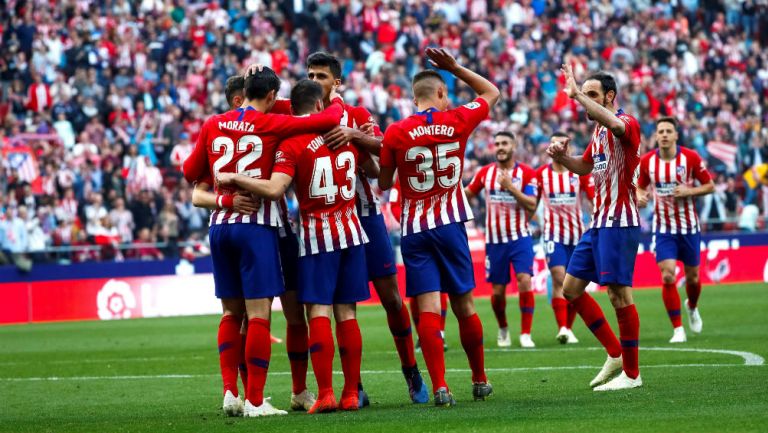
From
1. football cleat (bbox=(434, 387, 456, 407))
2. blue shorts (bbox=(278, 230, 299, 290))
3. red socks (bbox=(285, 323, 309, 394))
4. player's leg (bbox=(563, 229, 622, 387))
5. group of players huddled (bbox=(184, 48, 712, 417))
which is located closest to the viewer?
group of players huddled (bbox=(184, 48, 712, 417))

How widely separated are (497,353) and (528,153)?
1678cm

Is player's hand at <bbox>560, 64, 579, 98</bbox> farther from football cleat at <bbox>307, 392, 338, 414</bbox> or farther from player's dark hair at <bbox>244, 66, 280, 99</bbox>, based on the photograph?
football cleat at <bbox>307, 392, 338, 414</bbox>

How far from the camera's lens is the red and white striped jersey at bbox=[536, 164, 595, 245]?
56.1 ft

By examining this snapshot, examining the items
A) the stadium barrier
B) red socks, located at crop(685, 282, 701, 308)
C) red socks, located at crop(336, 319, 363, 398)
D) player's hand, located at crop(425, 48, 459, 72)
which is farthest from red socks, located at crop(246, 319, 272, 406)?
the stadium barrier

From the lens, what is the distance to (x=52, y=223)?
26047 millimetres

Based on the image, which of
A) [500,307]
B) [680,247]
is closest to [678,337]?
[680,247]

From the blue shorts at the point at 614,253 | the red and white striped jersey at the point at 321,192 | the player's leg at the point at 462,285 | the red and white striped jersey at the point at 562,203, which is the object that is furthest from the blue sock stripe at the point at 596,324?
the red and white striped jersey at the point at 562,203

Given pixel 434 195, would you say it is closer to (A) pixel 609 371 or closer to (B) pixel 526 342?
(A) pixel 609 371

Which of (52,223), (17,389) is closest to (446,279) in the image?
(17,389)

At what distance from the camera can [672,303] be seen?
640 inches

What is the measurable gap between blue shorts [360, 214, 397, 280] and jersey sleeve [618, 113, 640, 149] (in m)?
2.11

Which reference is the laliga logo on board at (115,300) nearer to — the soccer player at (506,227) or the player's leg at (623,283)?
the soccer player at (506,227)

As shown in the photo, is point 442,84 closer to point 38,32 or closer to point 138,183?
point 138,183

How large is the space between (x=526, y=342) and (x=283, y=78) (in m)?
15.9
